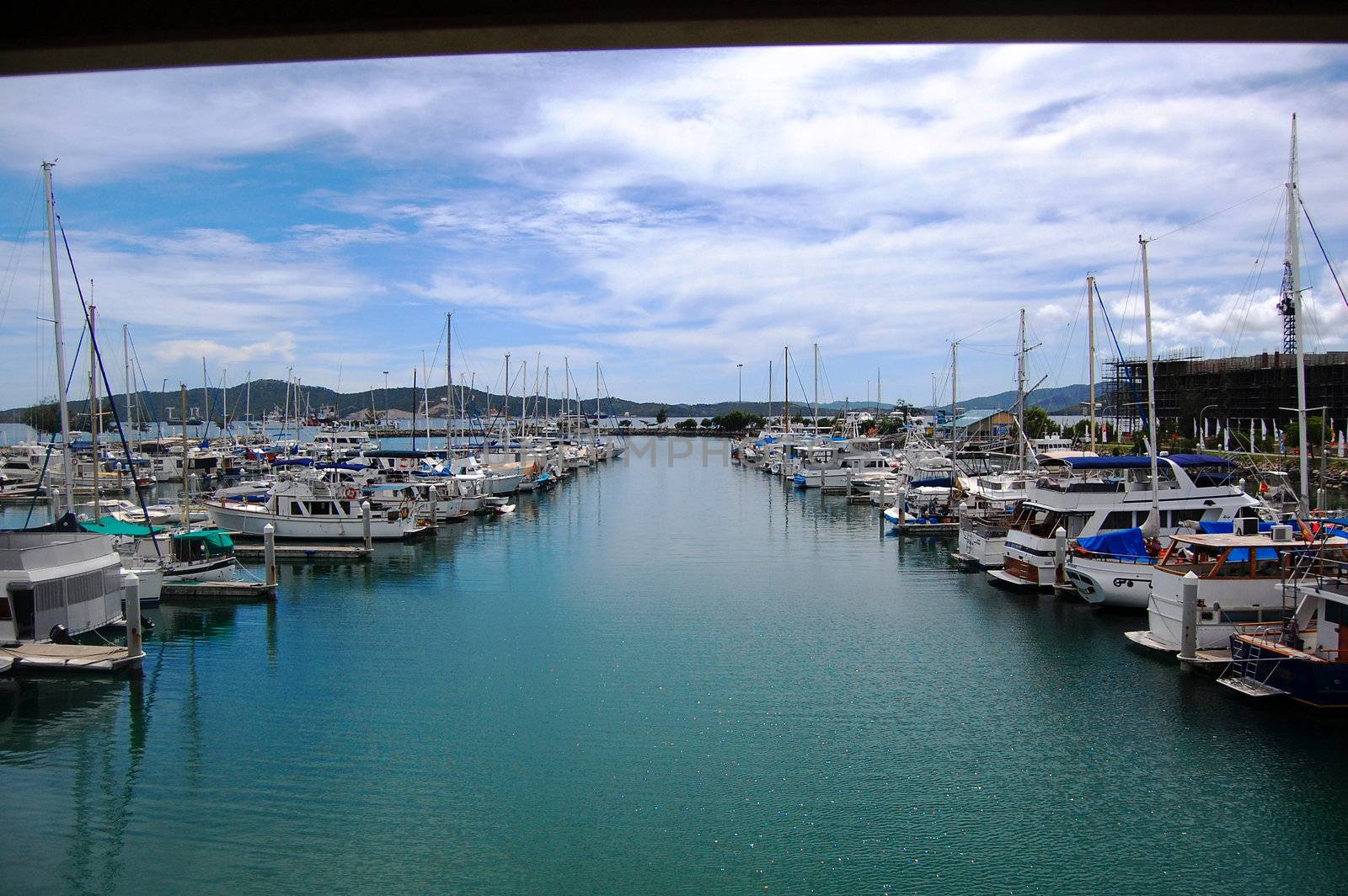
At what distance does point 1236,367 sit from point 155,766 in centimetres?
7035

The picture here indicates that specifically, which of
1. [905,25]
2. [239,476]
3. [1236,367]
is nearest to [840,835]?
[905,25]

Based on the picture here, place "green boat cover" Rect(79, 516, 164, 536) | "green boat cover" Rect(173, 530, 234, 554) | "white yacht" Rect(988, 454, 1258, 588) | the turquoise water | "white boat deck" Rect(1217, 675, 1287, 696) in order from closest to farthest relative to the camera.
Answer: the turquoise water
"white boat deck" Rect(1217, 675, 1287, 696)
"green boat cover" Rect(79, 516, 164, 536)
"white yacht" Rect(988, 454, 1258, 588)
"green boat cover" Rect(173, 530, 234, 554)

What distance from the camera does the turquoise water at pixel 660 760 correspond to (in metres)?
10.1

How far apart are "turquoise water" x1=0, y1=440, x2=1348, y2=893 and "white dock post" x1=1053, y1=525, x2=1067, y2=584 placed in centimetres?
120

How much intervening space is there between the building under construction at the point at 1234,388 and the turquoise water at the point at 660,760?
3949 centimetres

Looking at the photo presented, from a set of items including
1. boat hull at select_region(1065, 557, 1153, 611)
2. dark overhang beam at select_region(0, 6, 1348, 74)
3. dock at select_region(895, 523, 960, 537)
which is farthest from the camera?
dock at select_region(895, 523, 960, 537)

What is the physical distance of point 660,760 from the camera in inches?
508

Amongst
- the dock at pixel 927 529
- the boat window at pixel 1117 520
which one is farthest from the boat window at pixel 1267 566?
the dock at pixel 927 529

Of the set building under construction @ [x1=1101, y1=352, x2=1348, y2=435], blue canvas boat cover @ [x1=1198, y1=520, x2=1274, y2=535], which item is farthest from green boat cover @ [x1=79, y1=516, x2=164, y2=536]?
building under construction @ [x1=1101, y1=352, x2=1348, y2=435]

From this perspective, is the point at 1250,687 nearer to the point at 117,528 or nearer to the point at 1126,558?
the point at 1126,558

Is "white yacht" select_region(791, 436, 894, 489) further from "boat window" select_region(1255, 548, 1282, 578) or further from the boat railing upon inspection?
"boat window" select_region(1255, 548, 1282, 578)

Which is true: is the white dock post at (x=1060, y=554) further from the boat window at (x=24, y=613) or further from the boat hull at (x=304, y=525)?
the boat window at (x=24, y=613)

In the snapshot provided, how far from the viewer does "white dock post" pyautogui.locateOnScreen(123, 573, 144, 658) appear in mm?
16578

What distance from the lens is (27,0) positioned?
5090 millimetres
